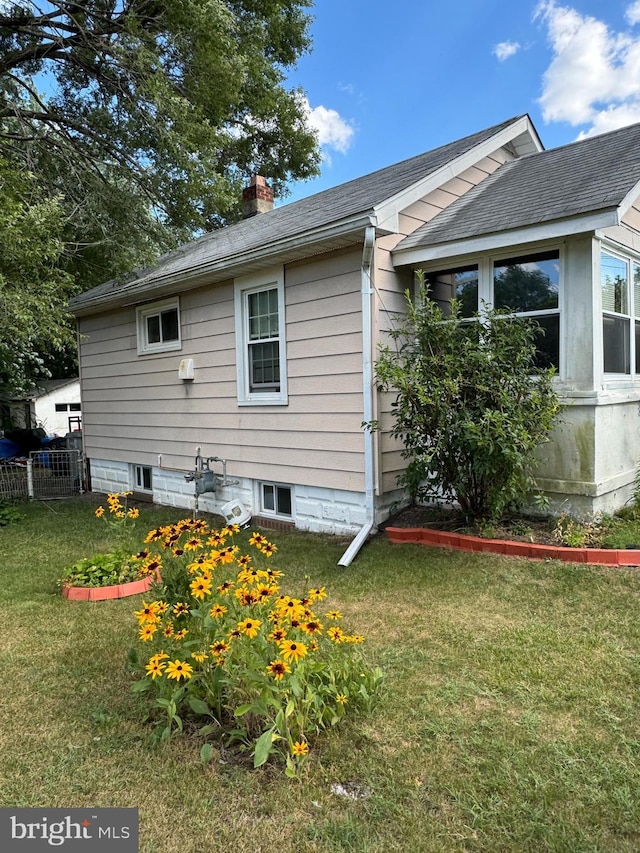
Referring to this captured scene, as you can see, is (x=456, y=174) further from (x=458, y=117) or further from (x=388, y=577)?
(x=458, y=117)

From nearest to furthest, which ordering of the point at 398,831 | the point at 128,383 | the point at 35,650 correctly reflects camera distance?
the point at 398,831 → the point at 35,650 → the point at 128,383

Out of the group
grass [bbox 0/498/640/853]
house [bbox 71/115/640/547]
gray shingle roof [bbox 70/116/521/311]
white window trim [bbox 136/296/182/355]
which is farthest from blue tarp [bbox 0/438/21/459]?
grass [bbox 0/498/640/853]

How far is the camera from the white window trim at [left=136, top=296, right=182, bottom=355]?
27.5ft

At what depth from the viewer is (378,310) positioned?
5723mm

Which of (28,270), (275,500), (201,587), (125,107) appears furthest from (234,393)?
(125,107)

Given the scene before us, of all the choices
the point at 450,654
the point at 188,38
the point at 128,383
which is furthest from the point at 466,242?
the point at 188,38

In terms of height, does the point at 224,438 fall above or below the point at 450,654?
above

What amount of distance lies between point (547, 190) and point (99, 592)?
553cm

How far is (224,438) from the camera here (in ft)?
25.2

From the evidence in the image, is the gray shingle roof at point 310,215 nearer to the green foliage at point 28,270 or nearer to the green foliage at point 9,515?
the green foliage at point 28,270

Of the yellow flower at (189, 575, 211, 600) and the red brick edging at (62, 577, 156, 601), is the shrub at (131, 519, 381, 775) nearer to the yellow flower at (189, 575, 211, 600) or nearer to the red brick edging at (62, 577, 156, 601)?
the yellow flower at (189, 575, 211, 600)

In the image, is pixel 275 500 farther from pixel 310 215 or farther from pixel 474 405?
pixel 310 215

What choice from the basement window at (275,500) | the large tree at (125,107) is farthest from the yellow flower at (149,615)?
the large tree at (125,107)

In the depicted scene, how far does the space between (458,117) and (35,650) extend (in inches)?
591
